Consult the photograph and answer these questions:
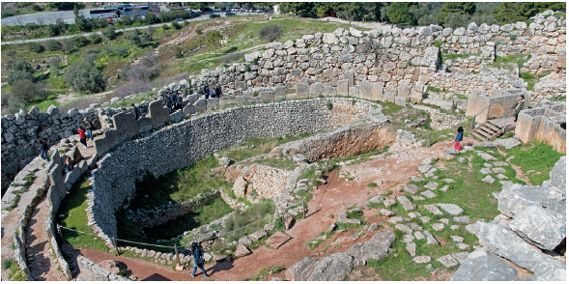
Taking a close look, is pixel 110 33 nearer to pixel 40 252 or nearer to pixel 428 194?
pixel 40 252

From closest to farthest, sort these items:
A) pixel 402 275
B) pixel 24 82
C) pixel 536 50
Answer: pixel 402 275
pixel 536 50
pixel 24 82

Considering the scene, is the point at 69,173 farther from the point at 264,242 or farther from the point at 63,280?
the point at 264,242

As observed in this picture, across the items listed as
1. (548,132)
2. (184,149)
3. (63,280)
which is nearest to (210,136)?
(184,149)

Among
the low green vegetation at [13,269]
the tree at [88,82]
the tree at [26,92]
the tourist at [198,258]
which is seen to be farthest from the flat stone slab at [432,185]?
the tree at [26,92]

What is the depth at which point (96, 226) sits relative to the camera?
1304 centimetres

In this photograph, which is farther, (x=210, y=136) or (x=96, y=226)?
(x=210, y=136)

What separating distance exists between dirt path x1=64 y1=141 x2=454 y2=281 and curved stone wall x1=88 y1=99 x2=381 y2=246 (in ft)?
→ 6.28

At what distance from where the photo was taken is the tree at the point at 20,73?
43188 millimetres

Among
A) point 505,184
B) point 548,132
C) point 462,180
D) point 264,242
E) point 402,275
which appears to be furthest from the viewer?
point 548,132

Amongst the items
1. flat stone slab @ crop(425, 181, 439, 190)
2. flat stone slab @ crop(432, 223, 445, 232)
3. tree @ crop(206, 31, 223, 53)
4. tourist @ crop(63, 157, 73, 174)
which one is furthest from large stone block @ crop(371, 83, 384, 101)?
tree @ crop(206, 31, 223, 53)

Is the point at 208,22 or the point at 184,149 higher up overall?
the point at 208,22

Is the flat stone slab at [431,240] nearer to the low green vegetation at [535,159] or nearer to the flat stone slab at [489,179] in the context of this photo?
the flat stone slab at [489,179]

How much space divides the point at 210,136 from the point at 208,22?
49.8m

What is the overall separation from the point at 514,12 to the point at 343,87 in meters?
35.3
